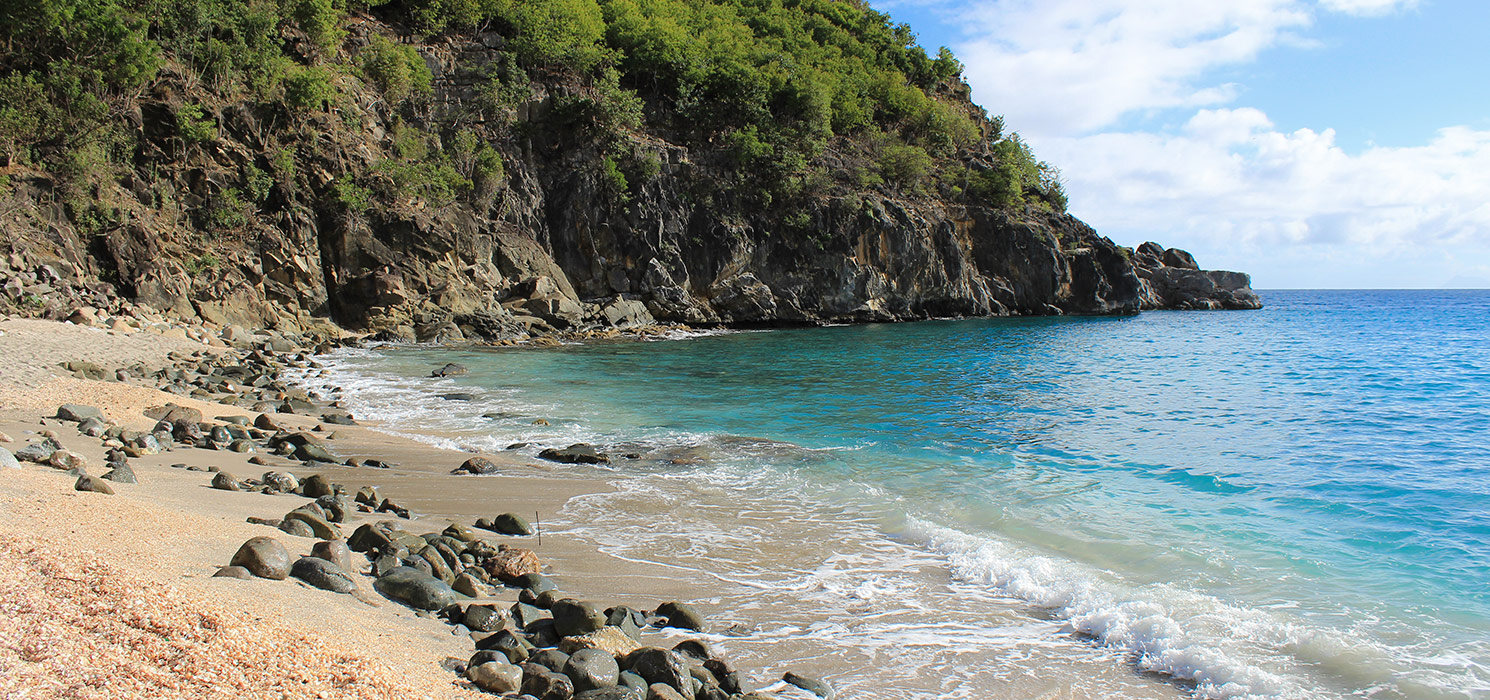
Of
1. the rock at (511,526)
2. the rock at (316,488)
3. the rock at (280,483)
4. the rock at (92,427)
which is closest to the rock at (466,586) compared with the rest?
the rock at (511,526)

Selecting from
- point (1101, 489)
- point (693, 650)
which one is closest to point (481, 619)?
point (693, 650)

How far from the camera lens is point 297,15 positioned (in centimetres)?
3181

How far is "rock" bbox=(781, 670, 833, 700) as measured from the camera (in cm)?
462

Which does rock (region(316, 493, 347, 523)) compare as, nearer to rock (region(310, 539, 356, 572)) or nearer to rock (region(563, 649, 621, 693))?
rock (region(310, 539, 356, 572))

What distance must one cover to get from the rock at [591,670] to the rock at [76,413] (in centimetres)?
874

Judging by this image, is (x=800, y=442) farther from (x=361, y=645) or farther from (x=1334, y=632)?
(x=361, y=645)

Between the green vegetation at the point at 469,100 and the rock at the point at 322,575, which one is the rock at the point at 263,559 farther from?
the green vegetation at the point at 469,100

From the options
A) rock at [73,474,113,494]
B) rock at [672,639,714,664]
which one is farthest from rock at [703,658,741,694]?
rock at [73,474,113,494]

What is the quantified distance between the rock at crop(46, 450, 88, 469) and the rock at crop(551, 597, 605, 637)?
194 inches

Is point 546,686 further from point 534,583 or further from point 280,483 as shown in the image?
point 280,483

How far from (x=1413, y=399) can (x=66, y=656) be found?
23.4m

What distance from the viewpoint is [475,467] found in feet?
31.9

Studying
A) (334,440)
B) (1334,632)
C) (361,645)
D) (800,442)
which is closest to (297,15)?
(334,440)

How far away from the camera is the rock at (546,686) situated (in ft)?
12.9
